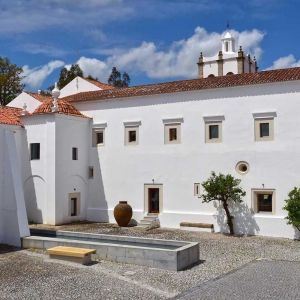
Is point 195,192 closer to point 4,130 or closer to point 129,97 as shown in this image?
point 129,97

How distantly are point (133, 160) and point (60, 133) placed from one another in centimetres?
374

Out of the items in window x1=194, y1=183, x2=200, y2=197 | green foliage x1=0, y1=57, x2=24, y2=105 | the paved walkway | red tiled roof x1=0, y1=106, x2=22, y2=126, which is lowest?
the paved walkway

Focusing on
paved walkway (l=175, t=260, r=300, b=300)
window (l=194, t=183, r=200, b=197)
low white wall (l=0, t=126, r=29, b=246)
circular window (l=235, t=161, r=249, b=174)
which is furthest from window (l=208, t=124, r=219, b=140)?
low white wall (l=0, t=126, r=29, b=246)

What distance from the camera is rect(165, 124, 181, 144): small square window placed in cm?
2136

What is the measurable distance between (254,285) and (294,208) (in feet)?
23.7

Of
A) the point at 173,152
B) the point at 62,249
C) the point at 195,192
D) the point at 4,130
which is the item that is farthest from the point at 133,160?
the point at 62,249

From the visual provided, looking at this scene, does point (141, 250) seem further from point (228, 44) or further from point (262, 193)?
point (228, 44)

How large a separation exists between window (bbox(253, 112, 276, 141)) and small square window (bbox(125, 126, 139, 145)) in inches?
233

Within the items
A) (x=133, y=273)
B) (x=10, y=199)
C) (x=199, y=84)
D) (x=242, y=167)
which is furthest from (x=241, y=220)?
(x=10, y=199)

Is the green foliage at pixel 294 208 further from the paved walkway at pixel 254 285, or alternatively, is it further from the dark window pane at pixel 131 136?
the dark window pane at pixel 131 136

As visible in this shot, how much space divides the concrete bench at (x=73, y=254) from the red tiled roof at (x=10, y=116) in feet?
33.1

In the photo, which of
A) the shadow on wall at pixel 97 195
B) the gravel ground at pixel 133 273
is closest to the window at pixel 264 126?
the gravel ground at pixel 133 273

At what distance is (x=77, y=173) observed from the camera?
23188 millimetres

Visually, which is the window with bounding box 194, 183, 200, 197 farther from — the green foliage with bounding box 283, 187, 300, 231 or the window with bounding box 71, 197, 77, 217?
the window with bounding box 71, 197, 77, 217
